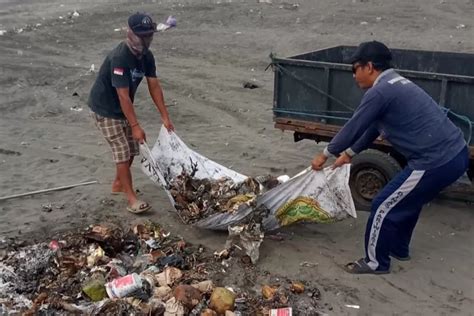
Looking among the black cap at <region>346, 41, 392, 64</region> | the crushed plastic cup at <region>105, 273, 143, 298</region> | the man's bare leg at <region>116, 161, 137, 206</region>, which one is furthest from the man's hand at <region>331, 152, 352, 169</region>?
the man's bare leg at <region>116, 161, 137, 206</region>

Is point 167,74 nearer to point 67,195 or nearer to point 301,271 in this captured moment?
point 67,195

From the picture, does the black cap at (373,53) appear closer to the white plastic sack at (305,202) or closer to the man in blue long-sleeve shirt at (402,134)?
the man in blue long-sleeve shirt at (402,134)

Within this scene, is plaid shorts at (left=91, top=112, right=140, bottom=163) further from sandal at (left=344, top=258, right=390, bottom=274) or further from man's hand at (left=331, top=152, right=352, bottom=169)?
sandal at (left=344, top=258, right=390, bottom=274)

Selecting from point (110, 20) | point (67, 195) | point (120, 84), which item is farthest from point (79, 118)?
point (110, 20)

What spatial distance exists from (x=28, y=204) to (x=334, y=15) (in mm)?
13084

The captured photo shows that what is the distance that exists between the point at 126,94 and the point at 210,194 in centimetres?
119

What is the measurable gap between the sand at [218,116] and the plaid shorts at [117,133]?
0.56 m

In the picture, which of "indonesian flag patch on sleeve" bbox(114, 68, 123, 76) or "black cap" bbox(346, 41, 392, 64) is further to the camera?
"indonesian flag patch on sleeve" bbox(114, 68, 123, 76)

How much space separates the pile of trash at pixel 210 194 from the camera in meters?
5.73

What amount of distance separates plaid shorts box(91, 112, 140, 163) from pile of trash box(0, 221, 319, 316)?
34.1 inches

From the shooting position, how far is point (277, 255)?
5.52 metres

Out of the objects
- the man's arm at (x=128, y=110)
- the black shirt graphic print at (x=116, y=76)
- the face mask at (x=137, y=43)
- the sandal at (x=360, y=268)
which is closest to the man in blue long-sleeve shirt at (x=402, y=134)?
the sandal at (x=360, y=268)

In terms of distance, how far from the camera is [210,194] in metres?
5.96

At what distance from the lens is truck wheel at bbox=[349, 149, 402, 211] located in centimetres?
609
